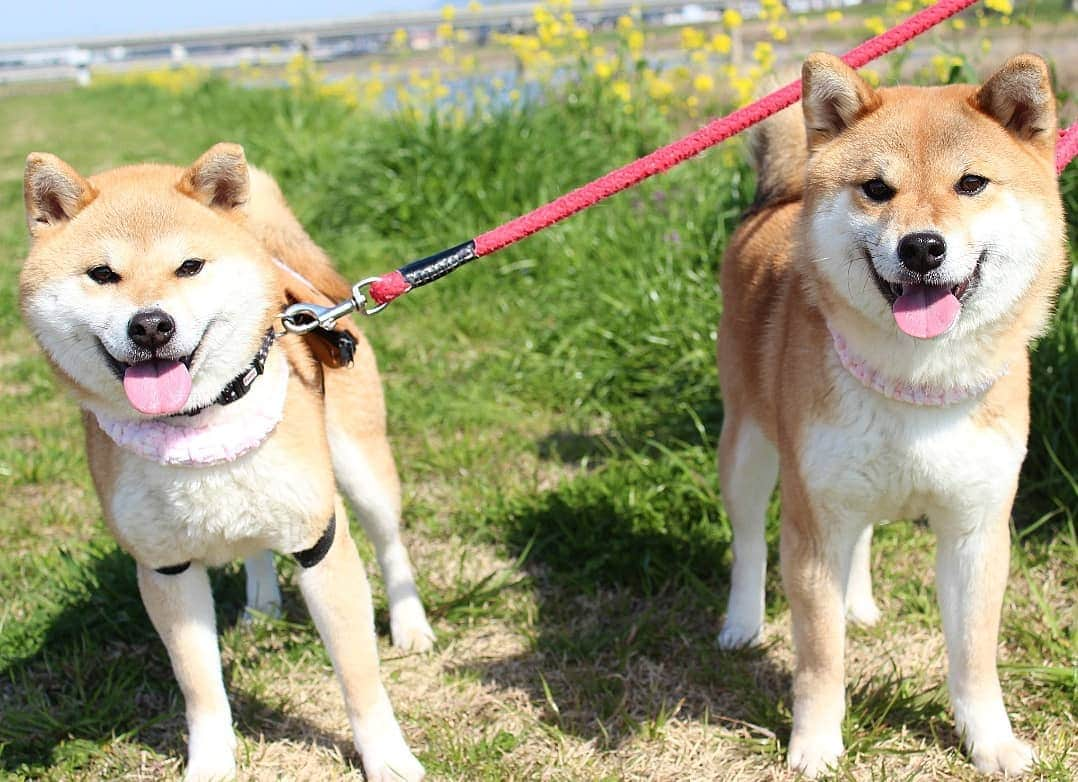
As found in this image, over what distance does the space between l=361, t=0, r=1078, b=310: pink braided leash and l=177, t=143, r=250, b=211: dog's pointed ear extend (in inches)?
15.6

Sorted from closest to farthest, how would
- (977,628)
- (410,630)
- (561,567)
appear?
(977,628)
(410,630)
(561,567)

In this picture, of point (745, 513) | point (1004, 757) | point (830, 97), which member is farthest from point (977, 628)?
point (830, 97)

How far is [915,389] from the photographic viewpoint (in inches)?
92.4

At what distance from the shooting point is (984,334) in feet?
7.57

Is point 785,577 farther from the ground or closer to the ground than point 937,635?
farther from the ground

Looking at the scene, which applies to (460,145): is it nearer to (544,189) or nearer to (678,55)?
(544,189)

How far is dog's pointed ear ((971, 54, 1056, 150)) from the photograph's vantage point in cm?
218

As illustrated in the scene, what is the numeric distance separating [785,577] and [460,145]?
14.8 feet

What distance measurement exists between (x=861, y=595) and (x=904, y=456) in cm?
104

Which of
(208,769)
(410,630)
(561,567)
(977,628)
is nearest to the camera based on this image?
(977,628)

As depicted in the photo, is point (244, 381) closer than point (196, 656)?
Yes

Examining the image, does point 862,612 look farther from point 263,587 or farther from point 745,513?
point 263,587

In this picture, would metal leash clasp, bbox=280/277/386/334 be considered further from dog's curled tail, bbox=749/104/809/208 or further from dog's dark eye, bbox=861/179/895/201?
dog's curled tail, bbox=749/104/809/208

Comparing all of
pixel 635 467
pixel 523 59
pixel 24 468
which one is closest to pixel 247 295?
pixel 635 467
